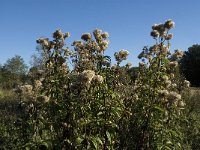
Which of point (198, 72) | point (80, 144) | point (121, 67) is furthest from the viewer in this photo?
point (198, 72)

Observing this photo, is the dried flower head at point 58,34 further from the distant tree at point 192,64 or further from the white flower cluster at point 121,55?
the distant tree at point 192,64

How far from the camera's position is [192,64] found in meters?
59.0

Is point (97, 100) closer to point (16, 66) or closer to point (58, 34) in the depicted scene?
point (58, 34)

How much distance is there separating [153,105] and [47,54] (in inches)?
77.0

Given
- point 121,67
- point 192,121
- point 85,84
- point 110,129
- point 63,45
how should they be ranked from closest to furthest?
point 85,84 → point 110,129 → point 63,45 → point 121,67 → point 192,121

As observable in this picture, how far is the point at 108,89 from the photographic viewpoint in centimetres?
598

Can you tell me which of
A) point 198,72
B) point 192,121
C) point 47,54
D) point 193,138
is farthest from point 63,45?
point 198,72

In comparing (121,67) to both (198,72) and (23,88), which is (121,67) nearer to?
(23,88)

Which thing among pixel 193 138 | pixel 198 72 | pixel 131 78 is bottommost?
pixel 193 138

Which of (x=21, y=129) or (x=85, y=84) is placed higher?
(x=85, y=84)

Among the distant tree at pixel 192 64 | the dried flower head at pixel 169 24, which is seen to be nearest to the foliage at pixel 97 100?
the dried flower head at pixel 169 24

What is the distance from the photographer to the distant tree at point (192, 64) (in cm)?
5544

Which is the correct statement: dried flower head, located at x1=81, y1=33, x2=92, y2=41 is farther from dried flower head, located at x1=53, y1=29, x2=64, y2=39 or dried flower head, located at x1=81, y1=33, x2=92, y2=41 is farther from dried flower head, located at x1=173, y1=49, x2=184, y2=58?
dried flower head, located at x1=173, y1=49, x2=184, y2=58

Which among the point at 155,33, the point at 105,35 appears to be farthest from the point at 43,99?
the point at 155,33
